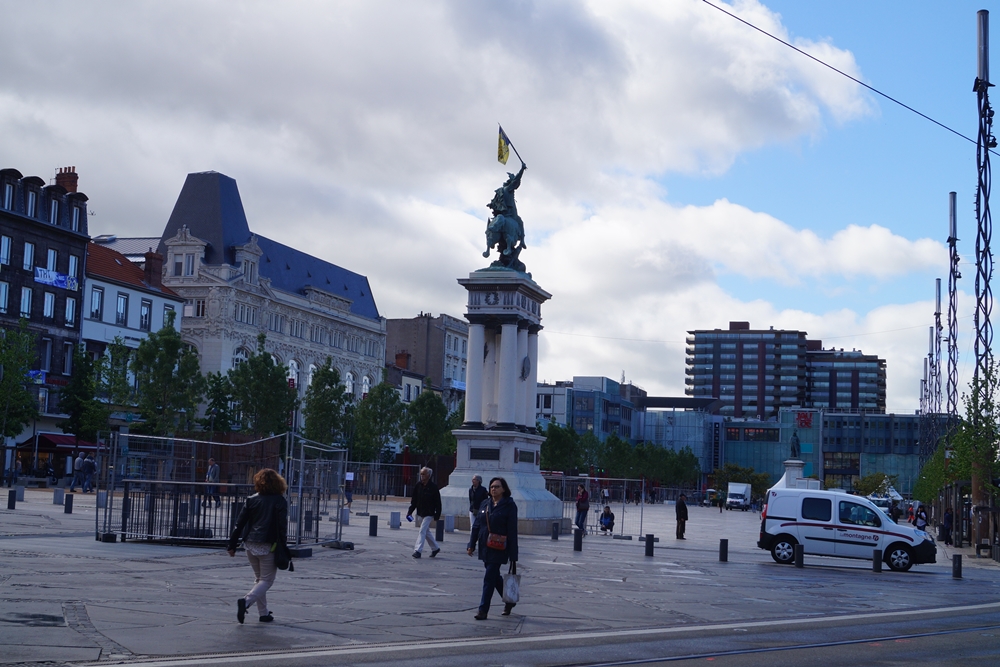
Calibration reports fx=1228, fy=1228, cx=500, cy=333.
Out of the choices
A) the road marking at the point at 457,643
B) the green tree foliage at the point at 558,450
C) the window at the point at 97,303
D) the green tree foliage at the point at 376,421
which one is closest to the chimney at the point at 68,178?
the window at the point at 97,303

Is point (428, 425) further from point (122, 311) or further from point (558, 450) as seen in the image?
point (122, 311)

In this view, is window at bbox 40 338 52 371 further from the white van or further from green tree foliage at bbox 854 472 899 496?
green tree foliage at bbox 854 472 899 496

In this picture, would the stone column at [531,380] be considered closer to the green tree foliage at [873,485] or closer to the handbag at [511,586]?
the handbag at [511,586]

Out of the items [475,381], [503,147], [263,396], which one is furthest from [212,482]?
[263,396]

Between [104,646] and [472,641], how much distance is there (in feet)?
12.4

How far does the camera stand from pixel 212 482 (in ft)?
77.5

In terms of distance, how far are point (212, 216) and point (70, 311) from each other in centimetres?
2797

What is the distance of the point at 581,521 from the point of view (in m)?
39.3

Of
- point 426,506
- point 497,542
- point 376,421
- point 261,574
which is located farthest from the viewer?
point 376,421

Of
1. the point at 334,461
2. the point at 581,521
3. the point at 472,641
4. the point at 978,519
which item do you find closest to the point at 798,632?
the point at 472,641

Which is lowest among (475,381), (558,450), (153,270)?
(558,450)

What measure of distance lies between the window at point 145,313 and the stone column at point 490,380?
5429 centimetres

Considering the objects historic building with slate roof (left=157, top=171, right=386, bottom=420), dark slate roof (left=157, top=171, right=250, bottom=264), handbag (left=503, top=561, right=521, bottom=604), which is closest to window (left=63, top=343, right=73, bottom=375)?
historic building with slate roof (left=157, top=171, right=386, bottom=420)

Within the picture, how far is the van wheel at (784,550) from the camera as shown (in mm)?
30891
